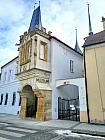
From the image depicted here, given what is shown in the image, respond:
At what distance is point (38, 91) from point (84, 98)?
164 inches

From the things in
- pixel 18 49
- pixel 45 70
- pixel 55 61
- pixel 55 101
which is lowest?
pixel 55 101

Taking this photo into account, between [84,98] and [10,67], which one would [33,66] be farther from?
[10,67]

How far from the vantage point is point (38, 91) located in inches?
595

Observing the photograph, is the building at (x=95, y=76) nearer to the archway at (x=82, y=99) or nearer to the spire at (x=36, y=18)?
the archway at (x=82, y=99)

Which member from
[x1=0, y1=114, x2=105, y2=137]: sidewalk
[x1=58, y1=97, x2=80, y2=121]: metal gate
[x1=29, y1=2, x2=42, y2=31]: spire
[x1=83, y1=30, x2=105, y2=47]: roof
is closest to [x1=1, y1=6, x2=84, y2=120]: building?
[x1=29, y1=2, x2=42, y2=31]: spire

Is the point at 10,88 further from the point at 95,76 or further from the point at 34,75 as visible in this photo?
the point at 95,76

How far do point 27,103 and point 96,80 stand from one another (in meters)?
8.06

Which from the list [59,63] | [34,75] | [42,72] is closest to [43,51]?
[42,72]

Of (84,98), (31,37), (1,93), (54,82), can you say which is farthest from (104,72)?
(1,93)

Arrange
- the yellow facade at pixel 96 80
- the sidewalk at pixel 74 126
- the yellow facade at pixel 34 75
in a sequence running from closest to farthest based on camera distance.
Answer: the sidewalk at pixel 74 126 → the yellow facade at pixel 96 80 → the yellow facade at pixel 34 75

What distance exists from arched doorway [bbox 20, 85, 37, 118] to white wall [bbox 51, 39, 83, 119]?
106 inches

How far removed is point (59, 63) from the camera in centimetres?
1800

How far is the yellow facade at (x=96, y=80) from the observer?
12.9m

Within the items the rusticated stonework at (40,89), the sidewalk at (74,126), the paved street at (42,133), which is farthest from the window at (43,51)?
the paved street at (42,133)
